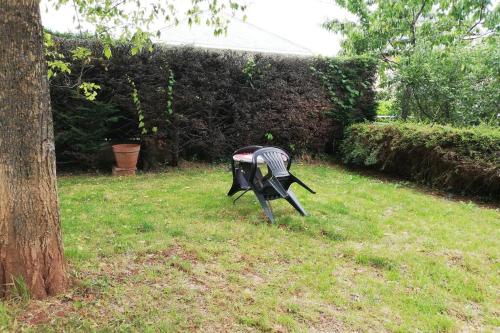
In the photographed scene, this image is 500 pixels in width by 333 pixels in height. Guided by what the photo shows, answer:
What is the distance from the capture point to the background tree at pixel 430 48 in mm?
8461

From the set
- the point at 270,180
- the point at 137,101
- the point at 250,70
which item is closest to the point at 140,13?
the point at 270,180

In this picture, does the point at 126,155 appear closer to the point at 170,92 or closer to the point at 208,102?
the point at 170,92

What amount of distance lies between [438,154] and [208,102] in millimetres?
4382

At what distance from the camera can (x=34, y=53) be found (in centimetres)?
238

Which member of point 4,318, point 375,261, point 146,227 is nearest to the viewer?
point 4,318

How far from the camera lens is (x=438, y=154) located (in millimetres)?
6926

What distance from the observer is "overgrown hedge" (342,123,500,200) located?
6359 millimetres

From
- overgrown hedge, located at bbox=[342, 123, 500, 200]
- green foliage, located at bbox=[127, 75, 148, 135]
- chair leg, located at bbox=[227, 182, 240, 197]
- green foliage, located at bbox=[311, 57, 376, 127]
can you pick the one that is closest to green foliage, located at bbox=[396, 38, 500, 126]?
green foliage, located at bbox=[311, 57, 376, 127]

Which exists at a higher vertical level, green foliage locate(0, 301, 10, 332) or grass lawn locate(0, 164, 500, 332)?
green foliage locate(0, 301, 10, 332)

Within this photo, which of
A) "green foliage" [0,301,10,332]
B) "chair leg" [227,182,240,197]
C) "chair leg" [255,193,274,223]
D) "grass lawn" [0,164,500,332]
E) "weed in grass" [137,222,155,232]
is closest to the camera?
"green foliage" [0,301,10,332]

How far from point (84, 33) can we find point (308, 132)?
508cm

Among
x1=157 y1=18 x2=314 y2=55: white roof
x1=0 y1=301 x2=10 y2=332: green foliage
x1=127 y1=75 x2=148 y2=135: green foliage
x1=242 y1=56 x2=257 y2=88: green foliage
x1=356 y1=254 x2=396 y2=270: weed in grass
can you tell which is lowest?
x1=356 y1=254 x2=396 y2=270: weed in grass

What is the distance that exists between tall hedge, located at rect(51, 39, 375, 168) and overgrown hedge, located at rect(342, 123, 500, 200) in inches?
A: 53.1

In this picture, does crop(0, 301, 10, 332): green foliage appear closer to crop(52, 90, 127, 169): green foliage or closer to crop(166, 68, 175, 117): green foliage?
crop(52, 90, 127, 169): green foliage
